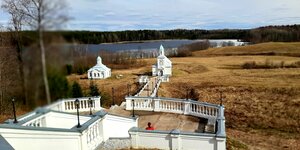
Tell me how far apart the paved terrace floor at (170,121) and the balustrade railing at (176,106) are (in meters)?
0.37

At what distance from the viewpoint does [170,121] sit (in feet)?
43.2

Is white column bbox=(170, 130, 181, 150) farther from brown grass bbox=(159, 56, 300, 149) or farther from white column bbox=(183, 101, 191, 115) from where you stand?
brown grass bbox=(159, 56, 300, 149)

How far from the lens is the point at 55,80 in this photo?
175 centimetres

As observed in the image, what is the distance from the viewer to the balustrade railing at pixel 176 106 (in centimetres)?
1317

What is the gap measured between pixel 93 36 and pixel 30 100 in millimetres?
628

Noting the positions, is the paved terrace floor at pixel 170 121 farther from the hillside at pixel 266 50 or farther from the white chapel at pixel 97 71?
the hillside at pixel 266 50

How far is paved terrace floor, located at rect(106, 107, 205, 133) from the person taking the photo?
39.7 feet

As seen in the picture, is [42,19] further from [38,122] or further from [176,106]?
[176,106]

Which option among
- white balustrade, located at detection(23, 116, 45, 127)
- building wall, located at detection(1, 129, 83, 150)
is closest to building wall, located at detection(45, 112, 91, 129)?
white balustrade, located at detection(23, 116, 45, 127)

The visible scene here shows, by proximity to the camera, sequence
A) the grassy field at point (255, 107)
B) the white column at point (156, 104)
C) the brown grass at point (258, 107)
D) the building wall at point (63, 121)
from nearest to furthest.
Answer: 1. the building wall at point (63, 121)
2. the white column at point (156, 104)
3. the grassy field at point (255, 107)
4. the brown grass at point (258, 107)

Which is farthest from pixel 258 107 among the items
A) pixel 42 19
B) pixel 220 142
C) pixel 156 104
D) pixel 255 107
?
pixel 42 19

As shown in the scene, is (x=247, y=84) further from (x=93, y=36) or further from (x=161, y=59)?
(x=93, y=36)

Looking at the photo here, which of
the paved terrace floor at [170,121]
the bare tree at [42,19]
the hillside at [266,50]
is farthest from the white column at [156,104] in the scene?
the hillside at [266,50]

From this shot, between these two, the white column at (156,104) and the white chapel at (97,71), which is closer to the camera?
the white chapel at (97,71)
